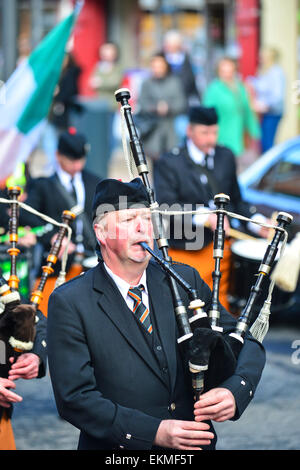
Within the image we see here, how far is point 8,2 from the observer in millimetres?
9688

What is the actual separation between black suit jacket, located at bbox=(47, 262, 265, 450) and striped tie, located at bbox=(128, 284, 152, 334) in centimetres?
3

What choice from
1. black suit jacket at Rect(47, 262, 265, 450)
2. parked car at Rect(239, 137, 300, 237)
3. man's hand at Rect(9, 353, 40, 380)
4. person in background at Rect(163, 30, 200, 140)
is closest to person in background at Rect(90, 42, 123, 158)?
person in background at Rect(163, 30, 200, 140)

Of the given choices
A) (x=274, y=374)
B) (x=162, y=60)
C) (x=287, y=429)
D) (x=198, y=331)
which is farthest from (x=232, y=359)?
(x=162, y=60)

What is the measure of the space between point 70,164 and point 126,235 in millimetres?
3482

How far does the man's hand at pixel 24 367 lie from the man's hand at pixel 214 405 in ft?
3.01

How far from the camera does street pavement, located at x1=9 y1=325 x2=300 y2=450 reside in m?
5.79

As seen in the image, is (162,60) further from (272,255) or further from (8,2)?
(272,255)

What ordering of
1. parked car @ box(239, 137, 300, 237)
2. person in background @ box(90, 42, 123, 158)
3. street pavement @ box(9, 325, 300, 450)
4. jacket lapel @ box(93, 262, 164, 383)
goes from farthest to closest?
person in background @ box(90, 42, 123, 158) < parked car @ box(239, 137, 300, 237) < street pavement @ box(9, 325, 300, 450) < jacket lapel @ box(93, 262, 164, 383)

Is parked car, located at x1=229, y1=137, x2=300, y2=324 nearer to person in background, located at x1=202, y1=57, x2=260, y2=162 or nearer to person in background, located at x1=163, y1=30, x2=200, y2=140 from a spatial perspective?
person in background, located at x1=202, y1=57, x2=260, y2=162

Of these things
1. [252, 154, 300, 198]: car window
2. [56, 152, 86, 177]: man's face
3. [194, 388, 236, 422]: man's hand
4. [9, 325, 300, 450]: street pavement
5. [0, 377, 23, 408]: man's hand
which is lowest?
[9, 325, 300, 450]: street pavement

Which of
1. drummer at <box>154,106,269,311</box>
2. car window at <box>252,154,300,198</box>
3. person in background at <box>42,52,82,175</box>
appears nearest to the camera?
drummer at <box>154,106,269,311</box>

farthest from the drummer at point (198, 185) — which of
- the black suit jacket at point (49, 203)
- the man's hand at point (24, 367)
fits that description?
the man's hand at point (24, 367)
